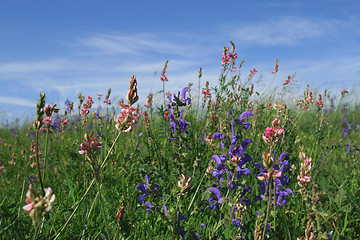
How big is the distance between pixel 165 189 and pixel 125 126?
1.25 metres

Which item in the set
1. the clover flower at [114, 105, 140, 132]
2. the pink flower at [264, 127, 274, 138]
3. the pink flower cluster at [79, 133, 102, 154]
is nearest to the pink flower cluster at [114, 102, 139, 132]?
the clover flower at [114, 105, 140, 132]

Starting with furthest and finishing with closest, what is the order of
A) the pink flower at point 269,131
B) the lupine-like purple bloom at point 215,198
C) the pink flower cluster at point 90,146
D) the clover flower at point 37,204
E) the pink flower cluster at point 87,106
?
the pink flower cluster at point 87,106 → the lupine-like purple bloom at point 215,198 → the pink flower at point 269,131 → the pink flower cluster at point 90,146 → the clover flower at point 37,204

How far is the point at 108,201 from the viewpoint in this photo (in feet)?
7.72

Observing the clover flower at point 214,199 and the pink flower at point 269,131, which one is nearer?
the pink flower at point 269,131

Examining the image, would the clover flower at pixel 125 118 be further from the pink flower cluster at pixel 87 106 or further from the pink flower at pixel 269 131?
the pink flower cluster at pixel 87 106

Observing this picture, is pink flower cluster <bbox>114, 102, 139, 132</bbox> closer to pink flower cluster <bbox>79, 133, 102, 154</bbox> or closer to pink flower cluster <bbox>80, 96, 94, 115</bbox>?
pink flower cluster <bbox>79, 133, 102, 154</bbox>

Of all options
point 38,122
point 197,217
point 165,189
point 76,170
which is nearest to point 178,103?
point 165,189

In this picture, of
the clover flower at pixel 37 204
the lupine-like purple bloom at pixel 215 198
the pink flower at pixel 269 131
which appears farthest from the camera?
the lupine-like purple bloom at pixel 215 198

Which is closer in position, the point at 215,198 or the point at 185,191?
the point at 185,191

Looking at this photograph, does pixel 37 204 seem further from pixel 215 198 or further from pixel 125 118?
pixel 215 198

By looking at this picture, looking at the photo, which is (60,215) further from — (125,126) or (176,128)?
(125,126)

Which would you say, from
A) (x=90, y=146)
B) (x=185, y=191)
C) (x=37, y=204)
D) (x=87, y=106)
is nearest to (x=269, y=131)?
(x=185, y=191)

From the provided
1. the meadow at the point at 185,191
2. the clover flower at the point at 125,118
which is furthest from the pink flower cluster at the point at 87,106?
the clover flower at the point at 125,118

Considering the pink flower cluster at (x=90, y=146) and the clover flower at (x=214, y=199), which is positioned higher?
the pink flower cluster at (x=90, y=146)
